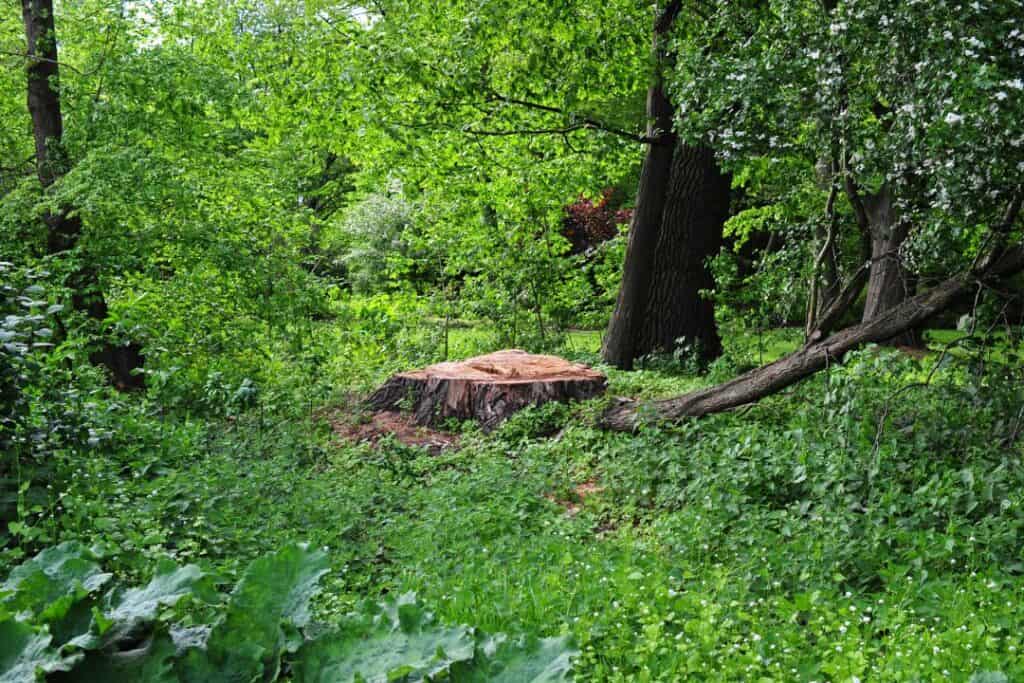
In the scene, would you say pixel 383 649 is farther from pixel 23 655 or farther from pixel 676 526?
pixel 676 526

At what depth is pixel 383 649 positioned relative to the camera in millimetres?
1930

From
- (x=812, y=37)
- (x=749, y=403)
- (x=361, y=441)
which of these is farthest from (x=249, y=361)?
(x=812, y=37)

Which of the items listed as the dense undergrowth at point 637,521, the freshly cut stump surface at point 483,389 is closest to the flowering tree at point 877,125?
the dense undergrowth at point 637,521

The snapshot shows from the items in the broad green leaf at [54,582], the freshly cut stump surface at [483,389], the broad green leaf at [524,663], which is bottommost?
the freshly cut stump surface at [483,389]

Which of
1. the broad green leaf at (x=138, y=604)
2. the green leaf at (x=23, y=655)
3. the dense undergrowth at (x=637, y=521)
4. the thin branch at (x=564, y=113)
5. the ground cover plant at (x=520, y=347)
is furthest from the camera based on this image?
the thin branch at (x=564, y=113)

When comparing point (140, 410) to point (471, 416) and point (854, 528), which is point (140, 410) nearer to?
point (471, 416)

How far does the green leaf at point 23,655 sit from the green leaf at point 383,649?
1.57ft

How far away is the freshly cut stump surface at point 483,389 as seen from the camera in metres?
8.06

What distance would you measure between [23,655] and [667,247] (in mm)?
9402

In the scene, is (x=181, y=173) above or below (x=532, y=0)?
below

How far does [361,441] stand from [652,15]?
619 cm

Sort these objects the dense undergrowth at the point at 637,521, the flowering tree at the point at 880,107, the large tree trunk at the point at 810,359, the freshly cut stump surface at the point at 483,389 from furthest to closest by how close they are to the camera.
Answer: the freshly cut stump surface at the point at 483,389 → the large tree trunk at the point at 810,359 → the flowering tree at the point at 880,107 → the dense undergrowth at the point at 637,521

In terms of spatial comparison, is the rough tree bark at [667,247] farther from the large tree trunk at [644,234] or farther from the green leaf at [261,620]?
the green leaf at [261,620]

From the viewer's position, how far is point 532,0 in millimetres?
10141
